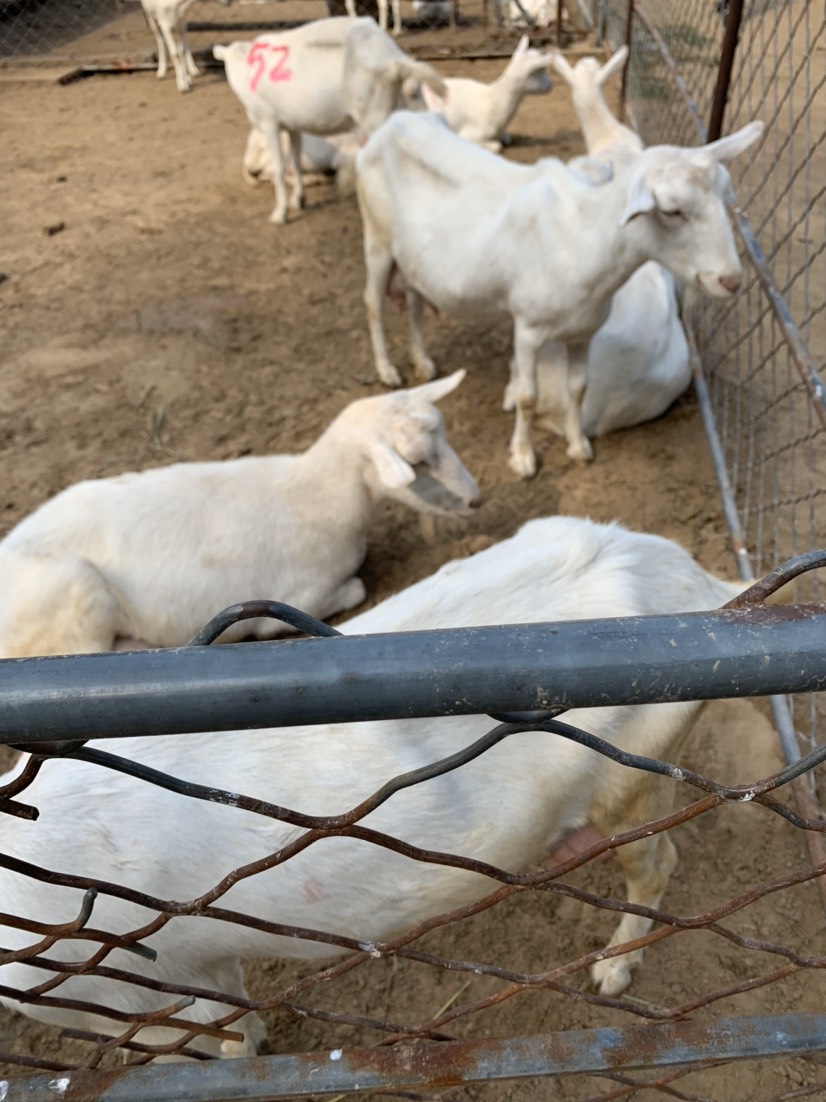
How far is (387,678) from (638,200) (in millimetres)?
2917

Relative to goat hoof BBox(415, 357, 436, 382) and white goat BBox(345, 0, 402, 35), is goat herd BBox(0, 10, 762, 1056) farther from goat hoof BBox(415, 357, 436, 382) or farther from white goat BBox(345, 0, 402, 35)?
white goat BBox(345, 0, 402, 35)

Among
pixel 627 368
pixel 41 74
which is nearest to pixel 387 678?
pixel 627 368

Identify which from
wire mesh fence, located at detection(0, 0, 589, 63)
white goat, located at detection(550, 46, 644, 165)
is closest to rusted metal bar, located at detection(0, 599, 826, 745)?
white goat, located at detection(550, 46, 644, 165)

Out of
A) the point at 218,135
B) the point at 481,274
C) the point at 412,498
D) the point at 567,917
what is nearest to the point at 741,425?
the point at 481,274

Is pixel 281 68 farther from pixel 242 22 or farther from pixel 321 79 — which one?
pixel 242 22

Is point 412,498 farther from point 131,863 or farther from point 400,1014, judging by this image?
point 131,863

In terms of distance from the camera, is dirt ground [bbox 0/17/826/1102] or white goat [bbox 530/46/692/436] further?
white goat [bbox 530/46/692/436]

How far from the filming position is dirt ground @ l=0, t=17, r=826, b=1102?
2230 mm

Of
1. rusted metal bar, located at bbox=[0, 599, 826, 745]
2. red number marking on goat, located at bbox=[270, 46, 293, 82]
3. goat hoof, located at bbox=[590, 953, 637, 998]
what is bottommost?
goat hoof, located at bbox=[590, 953, 637, 998]

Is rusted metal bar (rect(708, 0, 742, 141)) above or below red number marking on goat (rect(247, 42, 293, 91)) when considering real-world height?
above

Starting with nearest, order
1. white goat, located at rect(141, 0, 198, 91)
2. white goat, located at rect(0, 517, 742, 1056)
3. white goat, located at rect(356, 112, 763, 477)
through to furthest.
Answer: white goat, located at rect(0, 517, 742, 1056), white goat, located at rect(356, 112, 763, 477), white goat, located at rect(141, 0, 198, 91)

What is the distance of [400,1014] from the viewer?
220 cm

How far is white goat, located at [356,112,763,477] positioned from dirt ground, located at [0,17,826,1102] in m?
0.37

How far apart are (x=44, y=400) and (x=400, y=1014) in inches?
149
